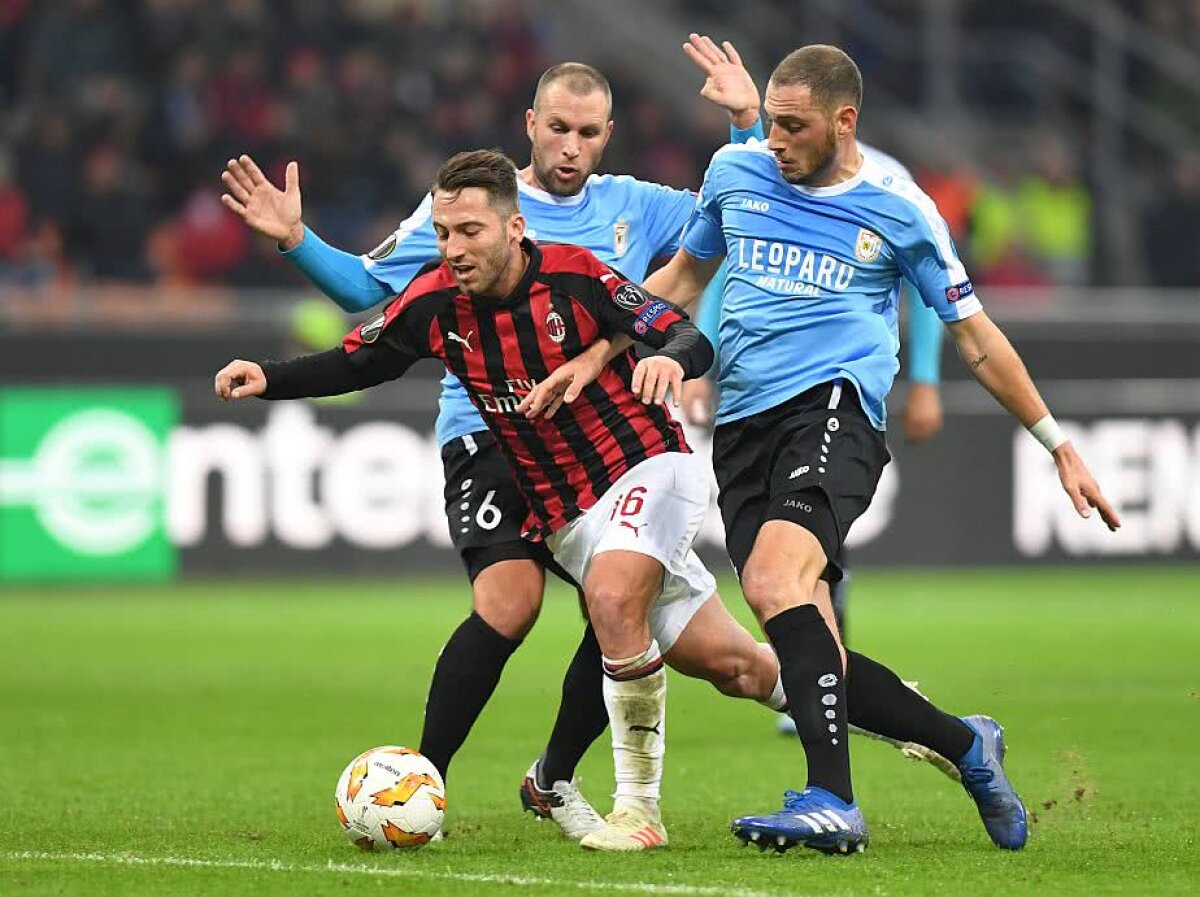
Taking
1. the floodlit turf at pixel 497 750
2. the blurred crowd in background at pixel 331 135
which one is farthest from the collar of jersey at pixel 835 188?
the blurred crowd in background at pixel 331 135

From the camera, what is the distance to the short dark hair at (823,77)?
5.94 metres

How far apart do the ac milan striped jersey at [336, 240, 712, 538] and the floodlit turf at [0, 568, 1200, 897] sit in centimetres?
104

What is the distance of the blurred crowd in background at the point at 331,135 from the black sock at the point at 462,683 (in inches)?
425

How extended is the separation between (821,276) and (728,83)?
87cm

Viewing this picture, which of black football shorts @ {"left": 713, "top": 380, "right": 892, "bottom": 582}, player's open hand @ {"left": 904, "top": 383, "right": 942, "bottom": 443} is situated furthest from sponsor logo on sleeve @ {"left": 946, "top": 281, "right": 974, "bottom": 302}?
player's open hand @ {"left": 904, "top": 383, "right": 942, "bottom": 443}

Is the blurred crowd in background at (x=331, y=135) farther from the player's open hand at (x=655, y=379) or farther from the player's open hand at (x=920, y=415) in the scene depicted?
the player's open hand at (x=655, y=379)

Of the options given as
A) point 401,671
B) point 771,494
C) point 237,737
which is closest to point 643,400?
point 771,494

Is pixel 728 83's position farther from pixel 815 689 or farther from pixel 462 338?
pixel 815 689

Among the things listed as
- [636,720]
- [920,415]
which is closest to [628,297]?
[636,720]

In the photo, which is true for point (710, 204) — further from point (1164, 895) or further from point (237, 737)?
point (237, 737)

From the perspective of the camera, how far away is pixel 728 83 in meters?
6.66

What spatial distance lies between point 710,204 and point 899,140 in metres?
13.5

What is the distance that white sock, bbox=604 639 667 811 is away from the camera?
5.88 metres

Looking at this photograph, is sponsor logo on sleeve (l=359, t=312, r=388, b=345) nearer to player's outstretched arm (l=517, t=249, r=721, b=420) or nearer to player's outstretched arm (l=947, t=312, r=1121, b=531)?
player's outstretched arm (l=517, t=249, r=721, b=420)
